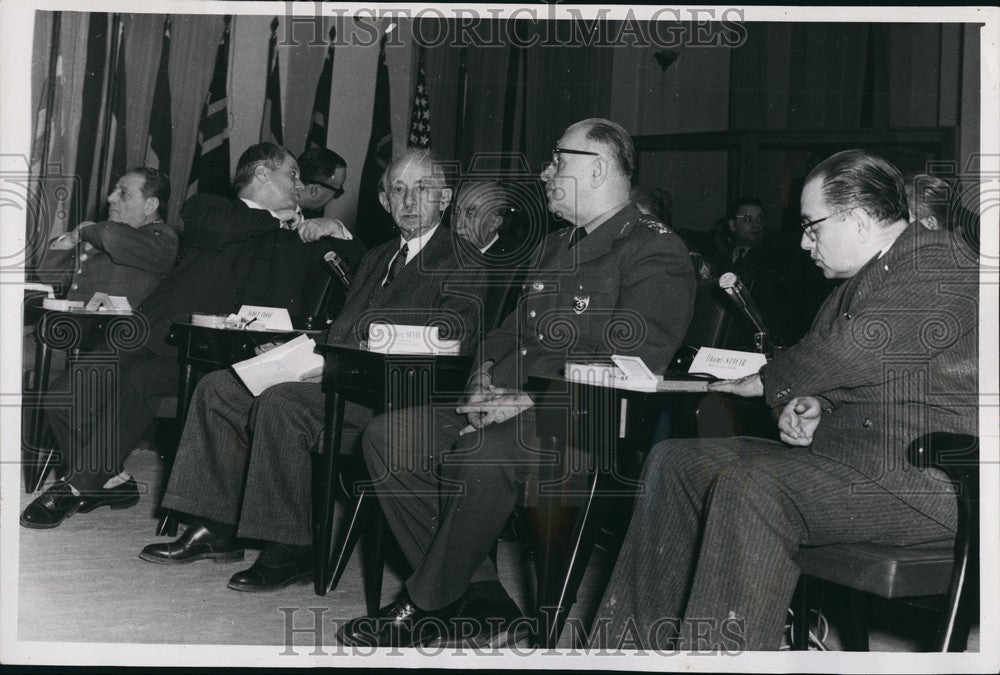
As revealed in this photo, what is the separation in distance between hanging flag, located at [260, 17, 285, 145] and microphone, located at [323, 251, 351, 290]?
12.3 ft

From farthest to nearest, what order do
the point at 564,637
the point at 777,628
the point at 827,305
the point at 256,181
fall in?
the point at 256,181, the point at 564,637, the point at 827,305, the point at 777,628

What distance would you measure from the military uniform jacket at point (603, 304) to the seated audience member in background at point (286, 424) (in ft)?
0.67

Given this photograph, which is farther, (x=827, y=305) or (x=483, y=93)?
(x=483, y=93)

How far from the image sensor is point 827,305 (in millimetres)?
2314

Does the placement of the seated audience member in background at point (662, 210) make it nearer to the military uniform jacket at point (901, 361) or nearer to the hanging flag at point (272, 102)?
the military uniform jacket at point (901, 361)

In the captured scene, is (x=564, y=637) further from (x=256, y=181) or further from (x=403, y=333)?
(x=256, y=181)

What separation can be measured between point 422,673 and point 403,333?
0.93 meters

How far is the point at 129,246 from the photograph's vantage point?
4234mm

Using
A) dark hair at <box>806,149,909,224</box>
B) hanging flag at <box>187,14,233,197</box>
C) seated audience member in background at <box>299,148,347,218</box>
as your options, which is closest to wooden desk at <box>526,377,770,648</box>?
dark hair at <box>806,149,909,224</box>

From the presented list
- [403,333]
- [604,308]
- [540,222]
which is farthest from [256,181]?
[604,308]

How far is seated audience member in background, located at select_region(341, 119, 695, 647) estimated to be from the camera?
254 cm

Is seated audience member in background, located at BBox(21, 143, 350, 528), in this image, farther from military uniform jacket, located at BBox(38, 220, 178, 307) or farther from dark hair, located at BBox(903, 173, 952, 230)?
dark hair, located at BBox(903, 173, 952, 230)

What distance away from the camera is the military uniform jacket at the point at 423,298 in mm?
3047

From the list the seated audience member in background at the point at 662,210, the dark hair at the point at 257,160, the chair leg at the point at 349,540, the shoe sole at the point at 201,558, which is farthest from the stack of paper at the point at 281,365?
the seated audience member in background at the point at 662,210
